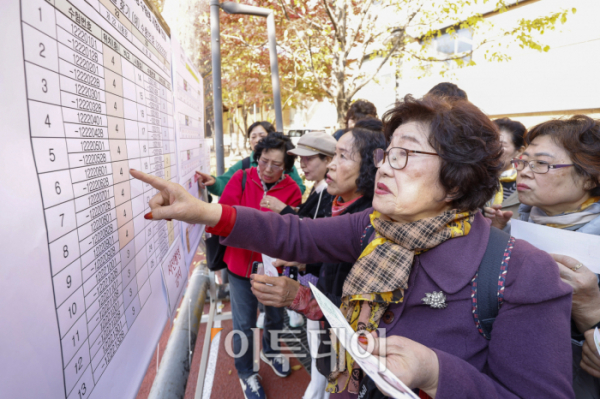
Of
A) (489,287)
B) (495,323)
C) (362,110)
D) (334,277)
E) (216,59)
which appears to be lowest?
(334,277)

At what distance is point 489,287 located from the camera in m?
1.08

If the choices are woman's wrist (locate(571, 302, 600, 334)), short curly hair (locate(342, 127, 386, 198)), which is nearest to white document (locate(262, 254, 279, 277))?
short curly hair (locate(342, 127, 386, 198))

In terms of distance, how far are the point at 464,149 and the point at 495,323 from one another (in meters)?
0.60

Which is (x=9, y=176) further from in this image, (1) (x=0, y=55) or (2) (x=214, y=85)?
(2) (x=214, y=85)

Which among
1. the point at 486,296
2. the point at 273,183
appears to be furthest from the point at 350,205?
the point at 486,296

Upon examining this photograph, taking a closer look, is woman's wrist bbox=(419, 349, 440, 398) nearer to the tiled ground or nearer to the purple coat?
the purple coat

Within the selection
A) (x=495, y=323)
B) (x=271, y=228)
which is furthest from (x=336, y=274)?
(x=495, y=323)

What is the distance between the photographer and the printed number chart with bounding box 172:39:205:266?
1.66 meters

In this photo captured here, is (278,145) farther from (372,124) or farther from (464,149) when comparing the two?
(464,149)

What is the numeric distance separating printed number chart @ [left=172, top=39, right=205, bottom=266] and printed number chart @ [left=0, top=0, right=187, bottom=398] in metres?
0.44

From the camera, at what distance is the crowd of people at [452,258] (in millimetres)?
991

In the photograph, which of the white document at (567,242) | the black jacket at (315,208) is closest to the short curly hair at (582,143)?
the white document at (567,242)

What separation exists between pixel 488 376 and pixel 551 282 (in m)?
0.35

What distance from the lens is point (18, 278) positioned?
1.83 ft
